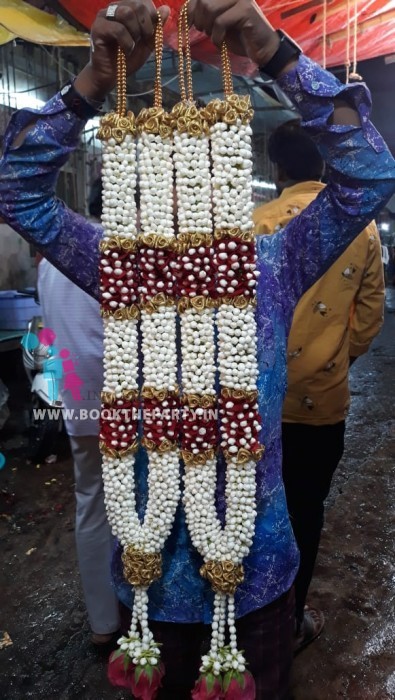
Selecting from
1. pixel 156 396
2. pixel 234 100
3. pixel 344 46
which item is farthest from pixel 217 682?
pixel 344 46

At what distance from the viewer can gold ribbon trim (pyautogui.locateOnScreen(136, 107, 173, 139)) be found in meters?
1.14

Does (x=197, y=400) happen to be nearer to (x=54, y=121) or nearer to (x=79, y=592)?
(x=54, y=121)

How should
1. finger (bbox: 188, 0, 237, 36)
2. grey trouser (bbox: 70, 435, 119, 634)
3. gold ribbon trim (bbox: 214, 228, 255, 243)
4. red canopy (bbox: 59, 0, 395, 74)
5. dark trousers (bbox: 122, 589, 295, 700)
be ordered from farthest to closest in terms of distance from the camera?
1. red canopy (bbox: 59, 0, 395, 74)
2. grey trouser (bbox: 70, 435, 119, 634)
3. dark trousers (bbox: 122, 589, 295, 700)
4. gold ribbon trim (bbox: 214, 228, 255, 243)
5. finger (bbox: 188, 0, 237, 36)

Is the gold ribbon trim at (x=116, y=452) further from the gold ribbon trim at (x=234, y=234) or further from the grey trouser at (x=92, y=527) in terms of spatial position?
the grey trouser at (x=92, y=527)

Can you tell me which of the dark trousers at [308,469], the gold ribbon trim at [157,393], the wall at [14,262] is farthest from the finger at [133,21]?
the wall at [14,262]

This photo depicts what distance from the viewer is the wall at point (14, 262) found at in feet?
22.6

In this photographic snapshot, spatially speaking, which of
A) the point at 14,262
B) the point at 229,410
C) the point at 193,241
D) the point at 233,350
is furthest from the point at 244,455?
the point at 14,262

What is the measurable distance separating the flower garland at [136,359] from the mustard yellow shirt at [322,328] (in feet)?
2.85

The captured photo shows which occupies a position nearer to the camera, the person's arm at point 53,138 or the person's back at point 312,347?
the person's arm at point 53,138

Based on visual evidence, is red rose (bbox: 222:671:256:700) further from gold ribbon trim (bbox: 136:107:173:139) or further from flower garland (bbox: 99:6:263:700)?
gold ribbon trim (bbox: 136:107:173:139)

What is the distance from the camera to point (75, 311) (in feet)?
6.95

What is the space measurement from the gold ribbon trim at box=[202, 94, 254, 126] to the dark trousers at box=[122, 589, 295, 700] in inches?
42.3

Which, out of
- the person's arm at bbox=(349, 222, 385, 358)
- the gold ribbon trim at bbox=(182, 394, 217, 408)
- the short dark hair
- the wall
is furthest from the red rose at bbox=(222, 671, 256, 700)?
the wall

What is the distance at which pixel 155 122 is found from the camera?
3.74ft
